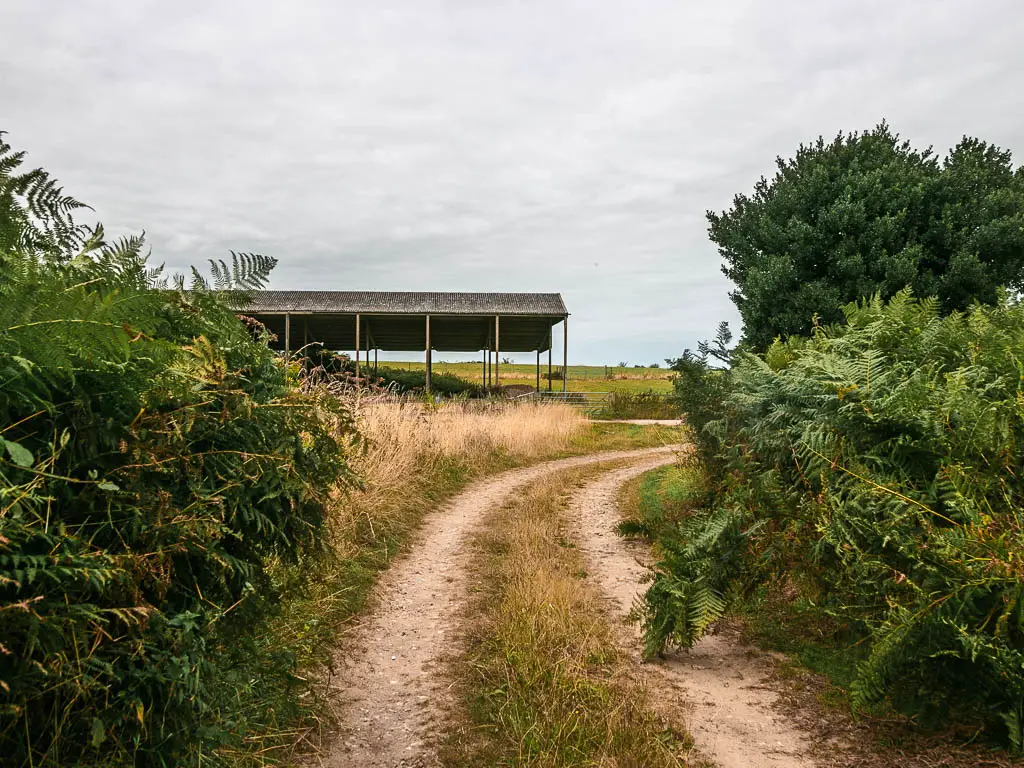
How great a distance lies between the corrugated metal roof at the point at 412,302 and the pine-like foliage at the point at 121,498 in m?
24.6

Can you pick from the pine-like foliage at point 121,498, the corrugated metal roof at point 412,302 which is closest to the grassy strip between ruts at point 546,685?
the pine-like foliage at point 121,498

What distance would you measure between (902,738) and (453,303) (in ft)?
83.9

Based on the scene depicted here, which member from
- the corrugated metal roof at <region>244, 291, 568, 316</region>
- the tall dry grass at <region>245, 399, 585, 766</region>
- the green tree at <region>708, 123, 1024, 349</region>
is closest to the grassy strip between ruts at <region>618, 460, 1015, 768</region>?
the tall dry grass at <region>245, 399, 585, 766</region>

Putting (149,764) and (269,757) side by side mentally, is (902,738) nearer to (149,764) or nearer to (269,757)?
(269,757)

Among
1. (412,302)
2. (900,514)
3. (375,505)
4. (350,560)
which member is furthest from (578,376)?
(900,514)

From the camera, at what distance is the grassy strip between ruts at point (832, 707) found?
320cm

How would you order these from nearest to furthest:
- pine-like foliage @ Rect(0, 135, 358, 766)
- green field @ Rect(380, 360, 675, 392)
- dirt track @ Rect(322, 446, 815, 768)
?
1. pine-like foliage @ Rect(0, 135, 358, 766)
2. dirt track @ Rect(322, 446, 815, 768)
3. green field @ Rect(380, 360, 675, 392)

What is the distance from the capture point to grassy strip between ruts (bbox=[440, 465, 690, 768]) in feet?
11.4

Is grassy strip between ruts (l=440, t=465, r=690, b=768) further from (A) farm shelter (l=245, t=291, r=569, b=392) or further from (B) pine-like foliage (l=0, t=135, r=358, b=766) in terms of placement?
(A) farm shelter (l=245, t=291, r=569, b=392)

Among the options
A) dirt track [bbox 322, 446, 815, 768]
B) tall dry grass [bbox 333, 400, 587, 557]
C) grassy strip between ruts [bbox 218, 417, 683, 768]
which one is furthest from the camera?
tall dry grass [bbox 333, 400, 587, 557]

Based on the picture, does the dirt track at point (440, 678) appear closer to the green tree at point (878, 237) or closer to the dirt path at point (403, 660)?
Answer: the dirt path at point (403, 660)

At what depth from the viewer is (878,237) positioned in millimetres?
10297

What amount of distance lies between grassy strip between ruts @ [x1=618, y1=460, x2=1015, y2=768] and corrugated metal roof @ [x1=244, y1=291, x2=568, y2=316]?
21.9 m

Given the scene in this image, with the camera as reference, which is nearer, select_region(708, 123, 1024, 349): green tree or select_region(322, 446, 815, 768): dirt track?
select_region(322, 446, 815, 768): dirt track
